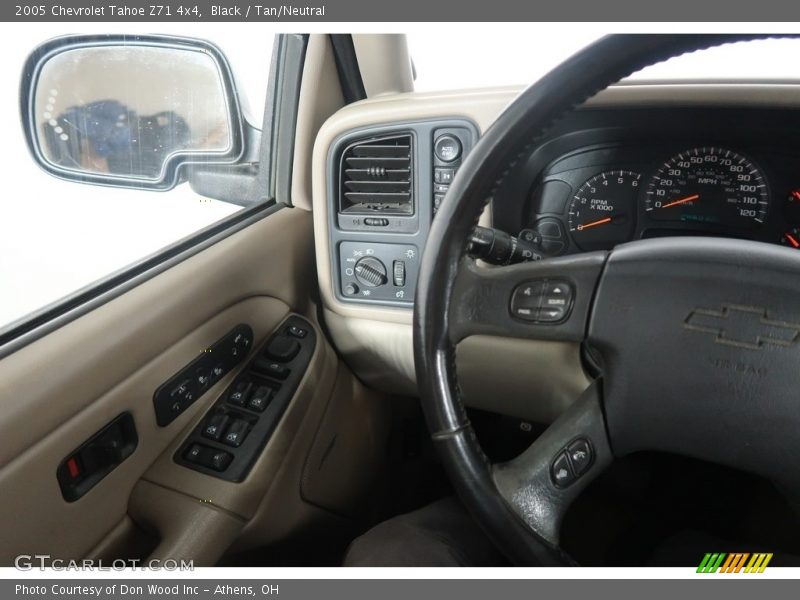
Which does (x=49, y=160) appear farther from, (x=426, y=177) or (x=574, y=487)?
(x=574, y=487)

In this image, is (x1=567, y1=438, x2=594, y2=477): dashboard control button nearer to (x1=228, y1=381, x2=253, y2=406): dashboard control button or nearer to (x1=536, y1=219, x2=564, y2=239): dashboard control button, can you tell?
(x1=536, y1=219, x2=564, y2=239): dashboard control button

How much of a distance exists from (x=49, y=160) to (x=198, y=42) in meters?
0.36

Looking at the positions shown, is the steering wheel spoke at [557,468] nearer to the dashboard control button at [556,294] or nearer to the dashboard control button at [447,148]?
the dashboard control button at [556,294]

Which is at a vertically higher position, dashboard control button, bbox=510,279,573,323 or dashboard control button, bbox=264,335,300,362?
dashboard control button, bbox=510,279,573,323

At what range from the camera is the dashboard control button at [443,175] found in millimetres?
1226

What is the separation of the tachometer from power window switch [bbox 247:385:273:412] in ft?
2.13

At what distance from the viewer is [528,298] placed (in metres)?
0.84

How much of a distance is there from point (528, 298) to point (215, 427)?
0.62 metres

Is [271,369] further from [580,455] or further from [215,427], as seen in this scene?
[580,455]

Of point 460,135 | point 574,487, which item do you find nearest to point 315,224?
point 460,135

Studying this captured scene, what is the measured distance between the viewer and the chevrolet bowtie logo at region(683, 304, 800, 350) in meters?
0.74

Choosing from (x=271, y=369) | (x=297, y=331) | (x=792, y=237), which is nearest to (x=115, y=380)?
(x=271, y=369)

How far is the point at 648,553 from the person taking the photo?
127cm

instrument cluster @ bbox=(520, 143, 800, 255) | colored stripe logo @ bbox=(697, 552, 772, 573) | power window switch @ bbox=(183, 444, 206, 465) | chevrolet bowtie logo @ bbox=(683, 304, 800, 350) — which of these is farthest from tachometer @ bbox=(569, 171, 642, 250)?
power window switch @ bbox=(183, 444, 206, 465)
